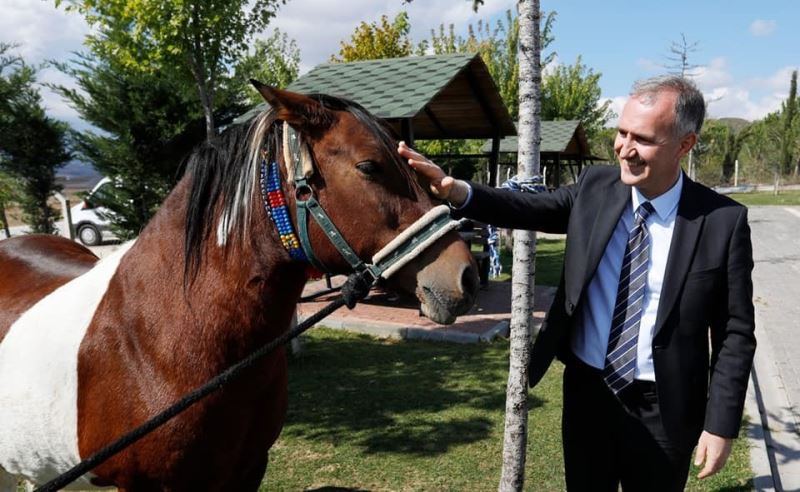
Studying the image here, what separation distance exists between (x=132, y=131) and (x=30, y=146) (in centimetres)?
164

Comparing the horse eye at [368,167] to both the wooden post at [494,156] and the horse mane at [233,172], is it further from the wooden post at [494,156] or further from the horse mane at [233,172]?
the wooden post at [494,156]

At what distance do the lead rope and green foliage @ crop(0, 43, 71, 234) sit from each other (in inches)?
308

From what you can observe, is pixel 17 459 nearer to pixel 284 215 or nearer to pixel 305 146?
pixel 284 215

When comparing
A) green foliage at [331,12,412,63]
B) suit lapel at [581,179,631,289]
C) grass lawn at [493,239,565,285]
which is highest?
green foliage at [331,12,412,63]

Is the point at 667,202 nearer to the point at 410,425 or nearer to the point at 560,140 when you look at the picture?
the point at 410,425

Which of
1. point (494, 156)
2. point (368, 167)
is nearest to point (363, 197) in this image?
point (368, 167)

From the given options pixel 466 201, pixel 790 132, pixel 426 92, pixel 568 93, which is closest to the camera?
pixel 466 201

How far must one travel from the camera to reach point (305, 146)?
1.65 m

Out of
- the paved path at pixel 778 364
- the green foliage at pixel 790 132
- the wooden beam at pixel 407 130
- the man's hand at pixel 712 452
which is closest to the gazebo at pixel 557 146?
the paved path at pixel 778 364

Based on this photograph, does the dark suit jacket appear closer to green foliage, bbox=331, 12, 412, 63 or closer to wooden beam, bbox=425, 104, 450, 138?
wooden beam, bbox=425, 104, 450, 138

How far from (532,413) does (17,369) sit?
383 centimetres

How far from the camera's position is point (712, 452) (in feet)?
5.69

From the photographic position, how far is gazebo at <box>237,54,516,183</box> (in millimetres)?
6789

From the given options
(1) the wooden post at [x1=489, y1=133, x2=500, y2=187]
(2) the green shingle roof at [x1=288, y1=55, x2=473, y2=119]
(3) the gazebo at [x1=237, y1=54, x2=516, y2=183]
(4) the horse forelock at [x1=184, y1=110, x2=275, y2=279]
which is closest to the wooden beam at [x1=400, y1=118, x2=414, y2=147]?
(3) the gazebo at [x1=237, y1=54, x2=516, y2=183]
